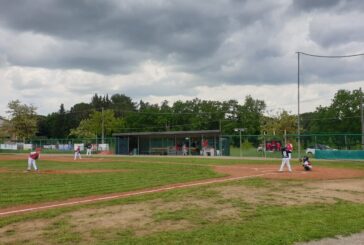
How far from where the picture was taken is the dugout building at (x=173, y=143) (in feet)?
167

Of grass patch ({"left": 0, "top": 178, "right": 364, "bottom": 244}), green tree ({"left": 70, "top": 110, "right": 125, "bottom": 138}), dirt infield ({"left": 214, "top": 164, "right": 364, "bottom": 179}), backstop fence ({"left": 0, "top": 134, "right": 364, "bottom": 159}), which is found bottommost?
grass patch ({"left": 0, "top": 178, "right": 364, "bottom": 244})

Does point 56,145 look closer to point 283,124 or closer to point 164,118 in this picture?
point 283,124

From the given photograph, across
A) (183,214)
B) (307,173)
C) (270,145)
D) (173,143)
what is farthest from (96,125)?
(183,214)

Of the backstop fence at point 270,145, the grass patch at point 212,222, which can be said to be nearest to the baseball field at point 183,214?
the grass patch at point 212,222

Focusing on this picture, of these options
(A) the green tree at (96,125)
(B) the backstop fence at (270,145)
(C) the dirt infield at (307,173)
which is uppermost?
(A) the green tree at (96,125)

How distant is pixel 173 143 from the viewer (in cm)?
5559

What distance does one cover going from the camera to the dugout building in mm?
50781

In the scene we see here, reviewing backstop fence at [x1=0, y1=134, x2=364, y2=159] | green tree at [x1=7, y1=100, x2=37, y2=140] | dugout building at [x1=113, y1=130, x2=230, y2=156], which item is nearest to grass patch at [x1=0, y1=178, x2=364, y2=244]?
backstop fence at [x1=0, y1=134, x2=364, y2=159]

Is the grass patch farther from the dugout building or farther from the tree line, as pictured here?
the tree line

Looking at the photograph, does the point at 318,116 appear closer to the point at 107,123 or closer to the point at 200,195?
the point at 107,123

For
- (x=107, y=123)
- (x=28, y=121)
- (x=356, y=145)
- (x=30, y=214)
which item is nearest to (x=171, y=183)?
(x=30, y=214)

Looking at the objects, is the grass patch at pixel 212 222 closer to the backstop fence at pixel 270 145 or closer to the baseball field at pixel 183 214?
the baseball field at pixel 183 214

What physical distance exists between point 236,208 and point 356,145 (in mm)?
34537

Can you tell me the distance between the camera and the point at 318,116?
101562 mm
